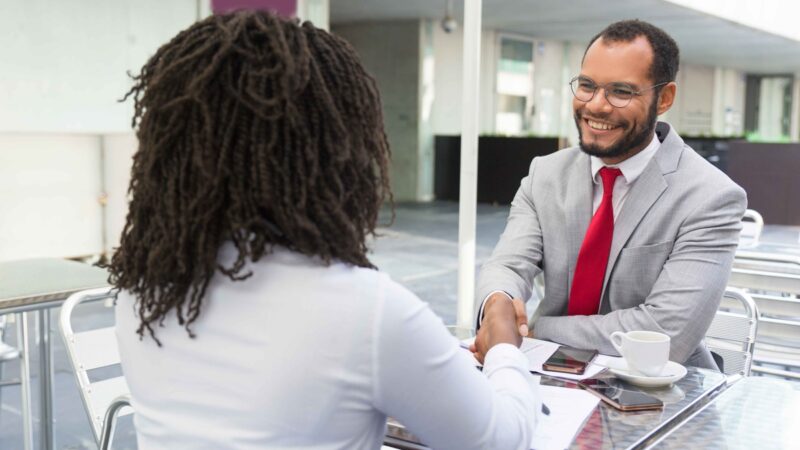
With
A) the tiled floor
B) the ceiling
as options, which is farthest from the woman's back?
the ceiling

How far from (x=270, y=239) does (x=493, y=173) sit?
12.2 meters

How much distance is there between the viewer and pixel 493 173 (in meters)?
13.0

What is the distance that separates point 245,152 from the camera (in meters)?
0.88

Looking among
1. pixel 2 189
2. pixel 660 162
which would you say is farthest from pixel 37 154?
pixel 660 162

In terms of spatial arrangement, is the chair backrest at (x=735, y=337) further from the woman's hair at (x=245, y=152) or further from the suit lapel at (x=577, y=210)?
the woman's hair at (x=245, y=152)

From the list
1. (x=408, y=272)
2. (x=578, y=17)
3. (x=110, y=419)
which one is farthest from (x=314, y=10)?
(x=110, y=419)

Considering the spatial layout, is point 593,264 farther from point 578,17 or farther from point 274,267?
point 578,17

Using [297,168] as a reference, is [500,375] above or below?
below

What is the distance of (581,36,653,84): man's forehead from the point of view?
1880 millimetres

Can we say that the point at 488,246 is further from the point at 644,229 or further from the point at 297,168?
the point at 297,168

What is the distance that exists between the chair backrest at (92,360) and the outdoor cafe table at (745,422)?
1.23 meters

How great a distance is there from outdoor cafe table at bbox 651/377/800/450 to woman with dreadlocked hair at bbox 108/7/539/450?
0.43 metres

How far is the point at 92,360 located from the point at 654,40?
1.53m

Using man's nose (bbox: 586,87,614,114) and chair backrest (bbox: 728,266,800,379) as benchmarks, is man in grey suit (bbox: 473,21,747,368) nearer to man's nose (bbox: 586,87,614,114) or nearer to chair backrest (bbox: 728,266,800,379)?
man's nose (bbox: 586,87,614,114)
